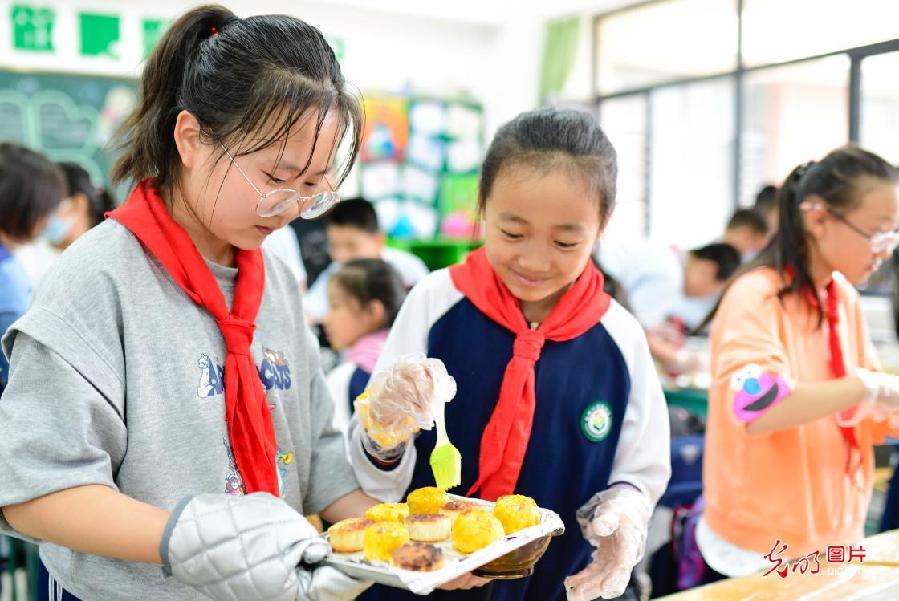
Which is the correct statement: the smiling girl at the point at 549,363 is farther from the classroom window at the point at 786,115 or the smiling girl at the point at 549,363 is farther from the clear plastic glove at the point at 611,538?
the classroom window at the point at 786,115

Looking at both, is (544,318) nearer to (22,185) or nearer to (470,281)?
(470,281)

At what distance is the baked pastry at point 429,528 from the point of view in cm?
106

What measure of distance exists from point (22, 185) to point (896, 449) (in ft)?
11.1

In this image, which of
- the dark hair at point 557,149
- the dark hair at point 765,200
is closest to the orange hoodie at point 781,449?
the dark hair at point 557,149

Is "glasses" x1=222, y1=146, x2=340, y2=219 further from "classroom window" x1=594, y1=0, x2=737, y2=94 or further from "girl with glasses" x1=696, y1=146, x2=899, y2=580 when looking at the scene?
"classroom window" x1=594, y1=0, x2=737, y2=94

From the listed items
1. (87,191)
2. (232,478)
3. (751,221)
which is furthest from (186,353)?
(751,221)

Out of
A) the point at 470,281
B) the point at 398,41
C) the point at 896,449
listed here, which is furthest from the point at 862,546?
the point at 398,41

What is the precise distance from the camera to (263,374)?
1192 millimetres

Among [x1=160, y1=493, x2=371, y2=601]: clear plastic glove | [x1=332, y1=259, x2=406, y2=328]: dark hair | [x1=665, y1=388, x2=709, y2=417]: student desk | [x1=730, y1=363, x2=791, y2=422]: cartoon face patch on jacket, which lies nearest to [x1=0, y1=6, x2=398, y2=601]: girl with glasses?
[x1=160, y1=493, x2=371, y2=601]: clear plastic glove

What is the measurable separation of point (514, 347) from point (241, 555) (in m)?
0.61

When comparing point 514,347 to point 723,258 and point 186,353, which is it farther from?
point 723,258

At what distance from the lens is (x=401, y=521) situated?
Answer: 1.11 meters

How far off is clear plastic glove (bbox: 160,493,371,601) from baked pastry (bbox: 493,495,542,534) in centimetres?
23

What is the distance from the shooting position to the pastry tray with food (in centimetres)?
93
